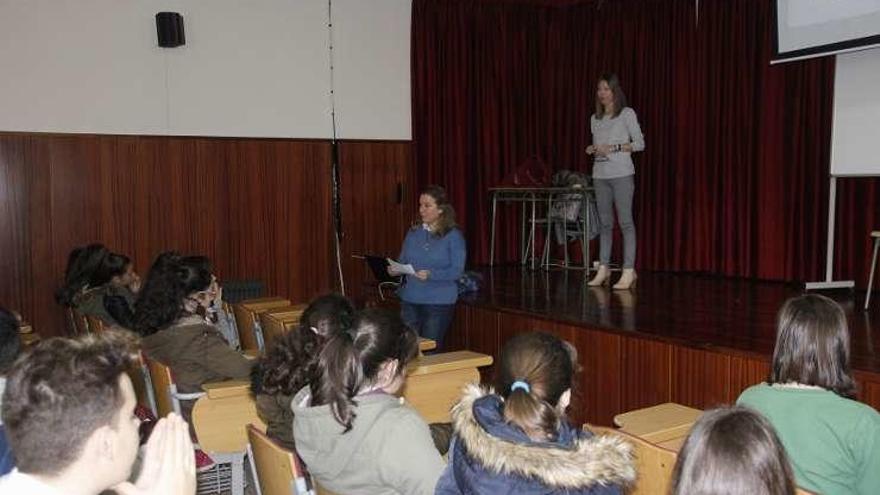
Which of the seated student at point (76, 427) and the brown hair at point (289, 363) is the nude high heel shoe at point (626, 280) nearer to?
the brown hair at point (289, 363)

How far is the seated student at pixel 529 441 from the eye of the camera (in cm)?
153

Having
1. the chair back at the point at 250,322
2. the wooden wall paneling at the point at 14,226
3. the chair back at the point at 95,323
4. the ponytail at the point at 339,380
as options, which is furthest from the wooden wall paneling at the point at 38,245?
the ponytail at the point at 339,380

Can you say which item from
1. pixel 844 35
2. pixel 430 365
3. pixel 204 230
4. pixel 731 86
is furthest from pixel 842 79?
pixel 204 230

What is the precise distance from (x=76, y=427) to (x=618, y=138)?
4.56 meters

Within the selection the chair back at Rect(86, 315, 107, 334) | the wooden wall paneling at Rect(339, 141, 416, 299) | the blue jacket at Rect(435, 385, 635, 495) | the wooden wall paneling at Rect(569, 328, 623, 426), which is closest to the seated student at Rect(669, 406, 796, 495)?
the blue jacket at Rect(435, 385, 635, 495)

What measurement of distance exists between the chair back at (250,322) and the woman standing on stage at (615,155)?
230 cm

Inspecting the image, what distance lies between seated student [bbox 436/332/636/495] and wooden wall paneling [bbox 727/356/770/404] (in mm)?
1912

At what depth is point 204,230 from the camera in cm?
679

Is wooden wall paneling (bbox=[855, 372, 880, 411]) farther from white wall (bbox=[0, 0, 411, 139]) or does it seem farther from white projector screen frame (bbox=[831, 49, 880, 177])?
white wall (bbox=[0, 0, 411, 139])

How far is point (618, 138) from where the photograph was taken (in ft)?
17.5

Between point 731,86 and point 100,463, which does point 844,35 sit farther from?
point 100,463

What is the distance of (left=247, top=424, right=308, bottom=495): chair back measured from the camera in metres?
1.87

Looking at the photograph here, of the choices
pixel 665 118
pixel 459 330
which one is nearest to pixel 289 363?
pixel 459 330

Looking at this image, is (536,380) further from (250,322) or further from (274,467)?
(250,322)
